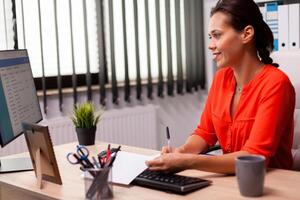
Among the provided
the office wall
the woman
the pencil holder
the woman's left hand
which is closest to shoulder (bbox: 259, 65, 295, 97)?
the woman

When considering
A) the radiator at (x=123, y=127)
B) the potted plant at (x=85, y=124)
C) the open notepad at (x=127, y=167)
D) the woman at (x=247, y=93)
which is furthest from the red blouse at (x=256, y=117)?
the radiator at (x=123, y=127)

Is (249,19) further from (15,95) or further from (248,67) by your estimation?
(15,95)

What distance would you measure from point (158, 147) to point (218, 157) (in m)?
2.37

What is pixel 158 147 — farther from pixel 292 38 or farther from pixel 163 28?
pixel 292 38

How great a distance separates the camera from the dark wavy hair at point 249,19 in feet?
5.58

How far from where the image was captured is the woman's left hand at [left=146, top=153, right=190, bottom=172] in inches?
57.5

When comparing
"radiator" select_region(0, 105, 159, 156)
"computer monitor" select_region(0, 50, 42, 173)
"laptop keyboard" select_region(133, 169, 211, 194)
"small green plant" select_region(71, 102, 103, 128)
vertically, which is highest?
"computer monitor" select_region(0, 50, 42, 173)

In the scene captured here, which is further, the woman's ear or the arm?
the woman's ear

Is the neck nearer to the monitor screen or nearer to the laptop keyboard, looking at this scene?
the laptop keyboard

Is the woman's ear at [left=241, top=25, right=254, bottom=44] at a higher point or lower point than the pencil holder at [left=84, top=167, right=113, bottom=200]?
higher

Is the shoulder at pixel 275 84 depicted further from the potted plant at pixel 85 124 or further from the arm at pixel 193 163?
the potted plant at pixel 85 124

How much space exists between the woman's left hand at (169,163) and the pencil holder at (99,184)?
0.65 ft

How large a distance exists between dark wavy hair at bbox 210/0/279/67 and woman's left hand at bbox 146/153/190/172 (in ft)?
1.77

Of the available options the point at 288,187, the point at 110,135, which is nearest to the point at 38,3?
the point at 110,135
